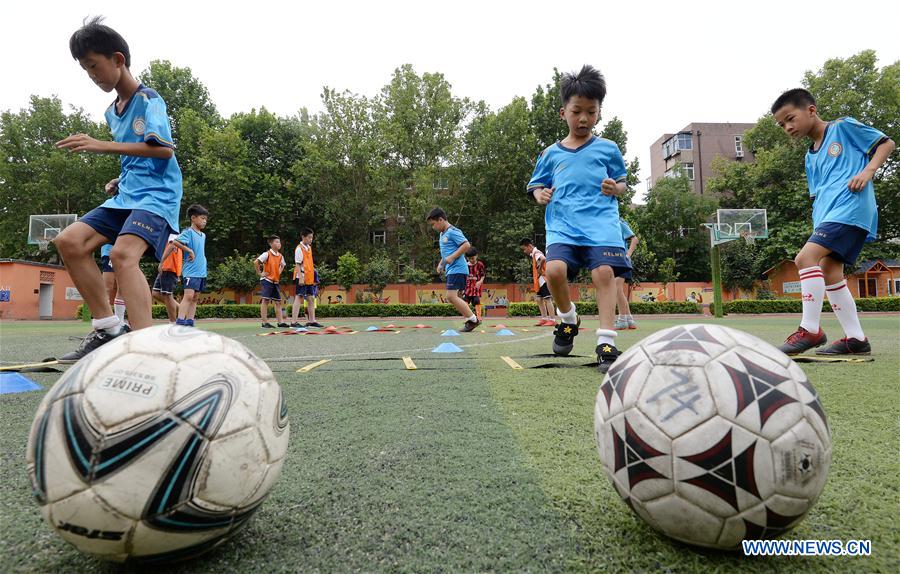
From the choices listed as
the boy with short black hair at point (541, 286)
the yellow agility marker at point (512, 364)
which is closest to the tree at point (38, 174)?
the boy with short black hair at point (541, 286)

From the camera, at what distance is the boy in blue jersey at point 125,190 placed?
335 centimetres

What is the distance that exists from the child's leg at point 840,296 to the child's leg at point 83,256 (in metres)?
5.99

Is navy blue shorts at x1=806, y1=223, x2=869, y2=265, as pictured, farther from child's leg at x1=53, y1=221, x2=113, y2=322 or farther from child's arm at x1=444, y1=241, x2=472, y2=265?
child's leg at x1=53, y1=221, x2=113, y2=322

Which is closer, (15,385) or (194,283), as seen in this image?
(15,385)

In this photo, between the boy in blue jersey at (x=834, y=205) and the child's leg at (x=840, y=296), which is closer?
the boy in blue jersey at (x=834, y=205)

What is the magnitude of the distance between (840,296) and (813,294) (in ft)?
1.35

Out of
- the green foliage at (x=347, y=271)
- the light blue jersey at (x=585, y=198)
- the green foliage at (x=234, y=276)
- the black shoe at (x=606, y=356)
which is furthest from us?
the green foliage at (x=347, y=271)

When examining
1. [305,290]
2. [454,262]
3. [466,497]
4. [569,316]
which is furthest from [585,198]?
[305,290]

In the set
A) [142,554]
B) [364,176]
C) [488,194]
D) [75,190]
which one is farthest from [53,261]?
[142,554]

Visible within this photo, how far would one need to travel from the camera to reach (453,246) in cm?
931

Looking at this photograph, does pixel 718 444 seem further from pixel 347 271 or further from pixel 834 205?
pixel 347 271

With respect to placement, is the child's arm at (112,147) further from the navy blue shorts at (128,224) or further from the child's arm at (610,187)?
the child's arm at (610,187)

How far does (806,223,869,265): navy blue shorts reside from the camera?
4207mm

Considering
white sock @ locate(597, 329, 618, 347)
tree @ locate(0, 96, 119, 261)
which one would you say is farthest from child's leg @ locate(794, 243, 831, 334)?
tree @ locate(0, 96, 119, 261)
